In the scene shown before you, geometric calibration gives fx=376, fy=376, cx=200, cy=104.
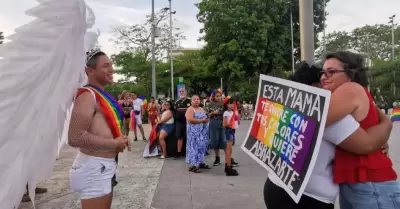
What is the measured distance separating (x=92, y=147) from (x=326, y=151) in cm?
137

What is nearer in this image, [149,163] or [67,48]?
[67,48]

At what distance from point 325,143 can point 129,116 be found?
10174 mm

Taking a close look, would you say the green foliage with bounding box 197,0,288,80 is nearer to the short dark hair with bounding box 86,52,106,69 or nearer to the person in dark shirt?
the person in dark shirt

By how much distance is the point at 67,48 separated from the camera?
2.03 m

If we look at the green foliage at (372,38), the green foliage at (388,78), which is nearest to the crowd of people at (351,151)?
the green foliage at (388,78)

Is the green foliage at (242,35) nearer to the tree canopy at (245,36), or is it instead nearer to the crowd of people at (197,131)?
the tree canopy at (245,36)

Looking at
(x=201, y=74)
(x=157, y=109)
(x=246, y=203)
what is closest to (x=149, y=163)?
(x=246, y=203)

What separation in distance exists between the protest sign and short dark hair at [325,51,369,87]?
11.9 inches

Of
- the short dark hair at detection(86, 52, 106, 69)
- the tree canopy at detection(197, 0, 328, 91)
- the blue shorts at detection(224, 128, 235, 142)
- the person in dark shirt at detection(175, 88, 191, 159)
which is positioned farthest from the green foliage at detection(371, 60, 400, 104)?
the short dark hair at detection(86, 52, 106, 69)

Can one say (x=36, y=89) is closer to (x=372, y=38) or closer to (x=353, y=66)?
(x=353, y=66)

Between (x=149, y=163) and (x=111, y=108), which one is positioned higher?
(x=111, y=108)

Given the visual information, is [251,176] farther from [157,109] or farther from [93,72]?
[157,109]

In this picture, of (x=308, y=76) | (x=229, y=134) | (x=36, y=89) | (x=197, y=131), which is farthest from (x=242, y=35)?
(x=36, y=89)

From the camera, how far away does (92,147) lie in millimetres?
2305
